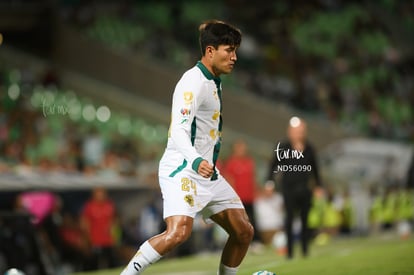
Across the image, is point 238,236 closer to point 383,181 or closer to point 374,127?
point 383,181

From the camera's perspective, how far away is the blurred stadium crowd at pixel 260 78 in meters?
20.4

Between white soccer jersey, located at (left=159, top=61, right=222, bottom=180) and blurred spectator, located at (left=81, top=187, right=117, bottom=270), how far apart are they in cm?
951

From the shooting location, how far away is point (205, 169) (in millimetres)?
7633

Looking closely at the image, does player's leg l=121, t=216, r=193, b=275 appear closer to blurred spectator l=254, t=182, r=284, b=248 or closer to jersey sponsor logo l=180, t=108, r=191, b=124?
jersey sponsor logo l=180, t=108, r=191, b=124

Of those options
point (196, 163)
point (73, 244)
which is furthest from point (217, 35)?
point (73, 244)

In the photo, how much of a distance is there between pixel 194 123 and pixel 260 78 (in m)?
20.9

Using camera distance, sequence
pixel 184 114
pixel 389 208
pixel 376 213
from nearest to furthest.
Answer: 1. pixel 184 114
2. pixel 376 213
3. pixel 389 208

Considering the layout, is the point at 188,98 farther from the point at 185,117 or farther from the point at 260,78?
the point at 260,78

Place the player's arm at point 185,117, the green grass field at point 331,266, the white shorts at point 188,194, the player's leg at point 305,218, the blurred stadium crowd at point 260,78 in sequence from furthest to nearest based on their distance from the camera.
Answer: the blurred stadium crowd at point 260,78 → the player's leg at point 305,218 → the green grass field at point 331,266 → the white shorts at point 188,194 → the player's arm at point 185,117

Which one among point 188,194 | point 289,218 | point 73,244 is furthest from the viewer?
point 73,244

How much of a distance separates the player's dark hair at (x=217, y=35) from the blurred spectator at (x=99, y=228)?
9.62 m

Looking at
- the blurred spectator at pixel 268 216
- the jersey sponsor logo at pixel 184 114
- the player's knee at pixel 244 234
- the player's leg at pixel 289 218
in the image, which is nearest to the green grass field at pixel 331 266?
the player's leg at pixel 289 218

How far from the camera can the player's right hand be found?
25.0 feet

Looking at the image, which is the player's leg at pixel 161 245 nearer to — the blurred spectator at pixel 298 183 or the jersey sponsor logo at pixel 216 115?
the jersey sponsor logo at pixel 216 115
